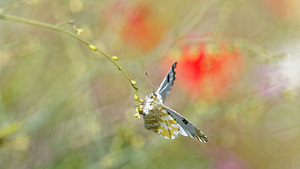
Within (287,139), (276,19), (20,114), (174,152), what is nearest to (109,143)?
(174,152)

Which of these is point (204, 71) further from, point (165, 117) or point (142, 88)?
point (165, 117)

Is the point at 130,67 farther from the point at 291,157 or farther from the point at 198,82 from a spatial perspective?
the point at 291,157

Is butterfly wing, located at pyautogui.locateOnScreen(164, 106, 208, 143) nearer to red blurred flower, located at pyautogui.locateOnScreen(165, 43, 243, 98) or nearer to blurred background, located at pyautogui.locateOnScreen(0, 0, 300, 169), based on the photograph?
blurred background, located at pyautogui.locateOnScreen(0, 0, 300, 169)

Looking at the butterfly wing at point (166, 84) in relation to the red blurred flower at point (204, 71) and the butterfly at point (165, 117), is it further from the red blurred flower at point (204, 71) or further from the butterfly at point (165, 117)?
the red blurred flower at point (204, 71)

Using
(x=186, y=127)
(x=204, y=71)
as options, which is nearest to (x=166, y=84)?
(x=186, y=127)

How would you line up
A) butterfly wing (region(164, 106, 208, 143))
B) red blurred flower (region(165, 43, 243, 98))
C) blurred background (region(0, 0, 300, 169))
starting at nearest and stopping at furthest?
1. butterfly wing (region(164, 106, 208, 143))
2. blurred background (region(0, 0, 300, 169))
3. red blurred flower (region(165, 43, 243, 98))

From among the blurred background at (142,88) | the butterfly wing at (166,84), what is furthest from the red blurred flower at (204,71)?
the butterfly wing at (166,84)

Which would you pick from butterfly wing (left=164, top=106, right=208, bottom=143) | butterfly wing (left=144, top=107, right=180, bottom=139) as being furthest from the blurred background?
butterfly wing (left=164, top=106, right=208, bottom=143)
